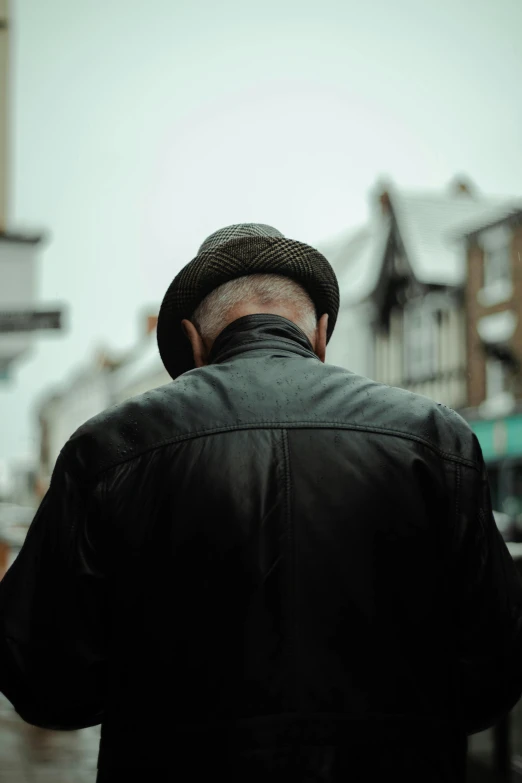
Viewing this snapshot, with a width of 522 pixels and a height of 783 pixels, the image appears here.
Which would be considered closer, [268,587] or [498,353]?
[268,587]

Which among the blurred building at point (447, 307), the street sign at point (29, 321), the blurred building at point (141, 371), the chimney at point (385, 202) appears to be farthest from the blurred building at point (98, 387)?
the street sign at point (29, 321)

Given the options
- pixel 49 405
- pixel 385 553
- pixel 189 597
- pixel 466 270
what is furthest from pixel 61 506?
pixel 49 405

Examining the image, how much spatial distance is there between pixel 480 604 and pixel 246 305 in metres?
0.63

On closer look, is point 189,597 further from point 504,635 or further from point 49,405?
point 49,405

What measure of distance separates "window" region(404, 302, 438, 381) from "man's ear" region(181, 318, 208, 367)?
23.1m

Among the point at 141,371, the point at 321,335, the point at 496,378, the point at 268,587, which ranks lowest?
the point at 141,371

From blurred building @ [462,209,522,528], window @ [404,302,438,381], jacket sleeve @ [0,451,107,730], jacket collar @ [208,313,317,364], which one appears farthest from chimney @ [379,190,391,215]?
jacket sleeve @ [0,451,107,730]

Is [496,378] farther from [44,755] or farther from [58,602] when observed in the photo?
[58,602]

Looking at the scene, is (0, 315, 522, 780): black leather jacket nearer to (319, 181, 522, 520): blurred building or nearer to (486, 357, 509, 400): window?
(319, 181, 522, 520): blurred building

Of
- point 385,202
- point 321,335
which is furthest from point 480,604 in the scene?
point 385,202

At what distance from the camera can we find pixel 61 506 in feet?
4.95

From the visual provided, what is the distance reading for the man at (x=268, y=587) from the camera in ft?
4.64

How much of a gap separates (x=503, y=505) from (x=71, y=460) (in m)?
21.7

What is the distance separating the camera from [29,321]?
5.36m
